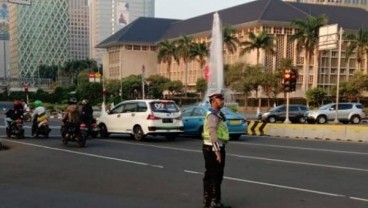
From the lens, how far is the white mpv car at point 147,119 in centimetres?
1955

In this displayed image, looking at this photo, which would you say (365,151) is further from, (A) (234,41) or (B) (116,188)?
(A) (234,41)

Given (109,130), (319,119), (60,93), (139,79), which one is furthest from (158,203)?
(60,93)

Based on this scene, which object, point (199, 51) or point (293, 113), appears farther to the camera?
point (199, 51)

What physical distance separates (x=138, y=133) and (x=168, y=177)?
9.35 m

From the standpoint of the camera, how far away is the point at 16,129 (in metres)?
20.3

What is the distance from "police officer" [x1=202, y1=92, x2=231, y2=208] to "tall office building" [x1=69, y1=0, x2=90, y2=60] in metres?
189

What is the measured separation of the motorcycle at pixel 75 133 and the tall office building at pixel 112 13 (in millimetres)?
144929

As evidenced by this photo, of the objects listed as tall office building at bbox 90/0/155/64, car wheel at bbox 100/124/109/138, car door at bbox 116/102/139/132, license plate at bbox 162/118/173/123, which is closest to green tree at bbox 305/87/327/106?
car wheel at bbox 100/124/109/138

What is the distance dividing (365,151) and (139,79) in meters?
79.5

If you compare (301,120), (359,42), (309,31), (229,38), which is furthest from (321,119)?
(229,38)

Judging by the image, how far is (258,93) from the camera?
261 feet

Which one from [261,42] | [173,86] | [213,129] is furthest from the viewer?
[173,86]

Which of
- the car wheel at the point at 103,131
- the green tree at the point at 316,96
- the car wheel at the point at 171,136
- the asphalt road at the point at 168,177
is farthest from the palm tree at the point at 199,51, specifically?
the asphalt road at the point at 168,177

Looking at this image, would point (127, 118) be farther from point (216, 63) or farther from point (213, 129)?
point (216, 63)
